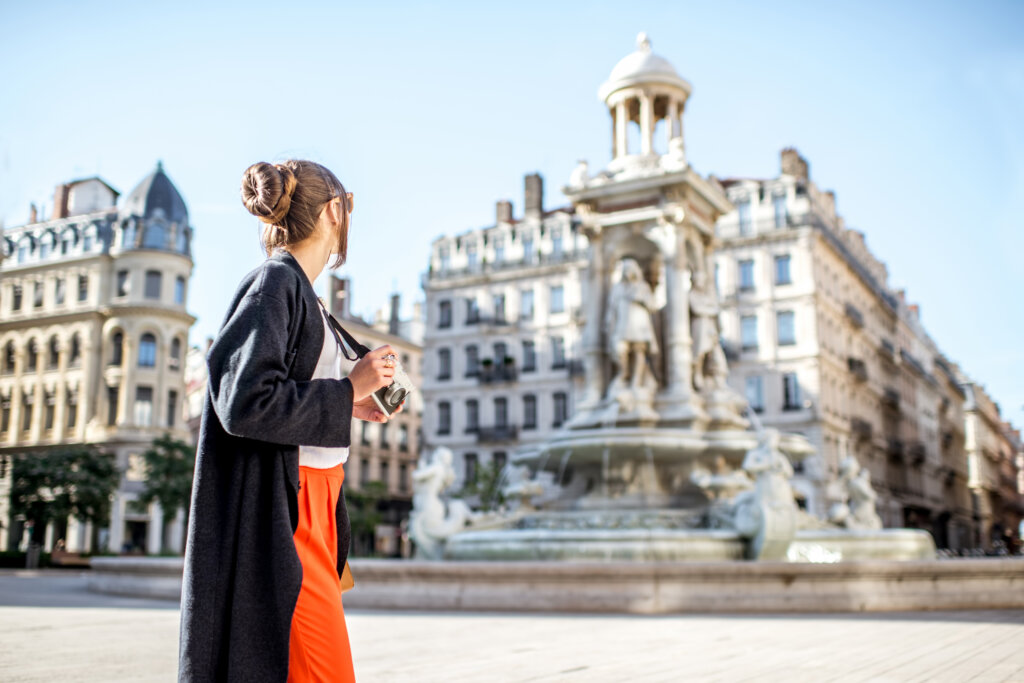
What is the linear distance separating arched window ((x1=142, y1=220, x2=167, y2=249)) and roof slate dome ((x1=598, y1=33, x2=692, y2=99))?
160 ft

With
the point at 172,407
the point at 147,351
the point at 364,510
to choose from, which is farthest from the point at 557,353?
the point at 147,351

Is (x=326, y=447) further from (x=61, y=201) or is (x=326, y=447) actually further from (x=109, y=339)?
(x=61, y=201)

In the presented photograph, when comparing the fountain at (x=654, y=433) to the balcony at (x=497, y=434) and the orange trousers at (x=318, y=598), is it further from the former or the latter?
the balcony at (x=497, y=434)

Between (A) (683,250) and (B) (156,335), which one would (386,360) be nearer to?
(A) (683,250)

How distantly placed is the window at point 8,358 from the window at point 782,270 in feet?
148

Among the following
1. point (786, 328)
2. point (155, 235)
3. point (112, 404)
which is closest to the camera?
point (786, 328)

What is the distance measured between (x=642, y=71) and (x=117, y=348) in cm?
4954

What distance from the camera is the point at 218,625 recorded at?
2535 mm

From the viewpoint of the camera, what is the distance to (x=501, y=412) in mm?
59562

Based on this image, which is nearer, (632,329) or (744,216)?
(632,329)

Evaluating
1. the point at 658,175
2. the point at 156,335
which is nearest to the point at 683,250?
the point at 658,175

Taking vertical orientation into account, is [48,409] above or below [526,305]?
below

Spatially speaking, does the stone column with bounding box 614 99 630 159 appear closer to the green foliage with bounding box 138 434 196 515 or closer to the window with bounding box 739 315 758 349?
the green foliage with bounding box 138 434 196 515

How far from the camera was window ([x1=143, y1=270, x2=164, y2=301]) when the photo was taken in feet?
193
